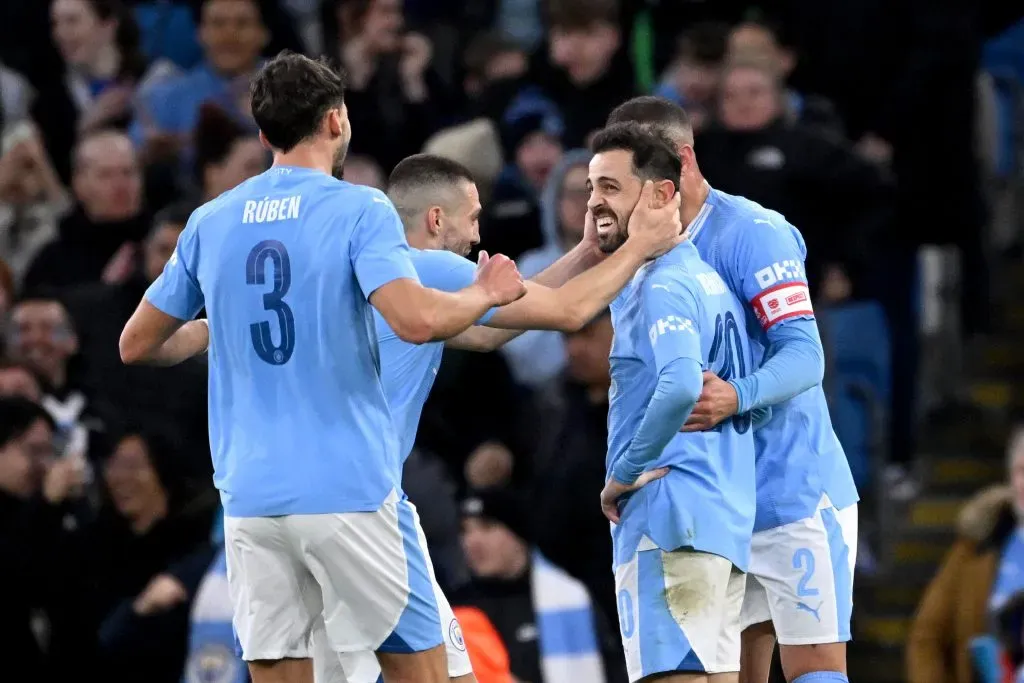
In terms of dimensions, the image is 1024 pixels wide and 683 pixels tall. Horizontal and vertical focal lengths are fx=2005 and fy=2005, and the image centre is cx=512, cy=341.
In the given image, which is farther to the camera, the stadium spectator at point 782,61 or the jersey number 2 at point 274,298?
the stadium spectator at point 782,61

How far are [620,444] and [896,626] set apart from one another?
480 cm

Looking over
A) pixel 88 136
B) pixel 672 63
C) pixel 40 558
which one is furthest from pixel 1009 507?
pixel 88 136

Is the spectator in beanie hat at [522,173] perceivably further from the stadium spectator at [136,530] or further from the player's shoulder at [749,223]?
the player's shoulder at [749,223]

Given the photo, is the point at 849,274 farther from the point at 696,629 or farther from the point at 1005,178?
the point at 696,629

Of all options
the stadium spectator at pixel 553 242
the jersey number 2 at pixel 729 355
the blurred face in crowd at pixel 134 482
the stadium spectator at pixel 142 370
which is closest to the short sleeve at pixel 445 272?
the jersey number 2 at pixel 729 355

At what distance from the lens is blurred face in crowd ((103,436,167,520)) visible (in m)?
9.07

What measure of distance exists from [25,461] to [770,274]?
4.56 m

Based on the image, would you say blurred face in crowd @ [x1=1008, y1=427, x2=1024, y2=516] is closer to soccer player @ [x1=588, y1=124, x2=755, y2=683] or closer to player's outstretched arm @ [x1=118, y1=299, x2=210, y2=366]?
soccer player @ [x1=588, y1=124, x2=755, y2=683]

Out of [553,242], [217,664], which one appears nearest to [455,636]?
[217,664]

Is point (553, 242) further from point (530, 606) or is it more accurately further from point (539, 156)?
point (530, 606)

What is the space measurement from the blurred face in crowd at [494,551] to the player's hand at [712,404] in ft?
9.09

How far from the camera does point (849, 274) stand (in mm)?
10289

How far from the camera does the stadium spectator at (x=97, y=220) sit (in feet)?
34.0

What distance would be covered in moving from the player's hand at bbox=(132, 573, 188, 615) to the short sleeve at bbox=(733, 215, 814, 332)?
12.4 ft
